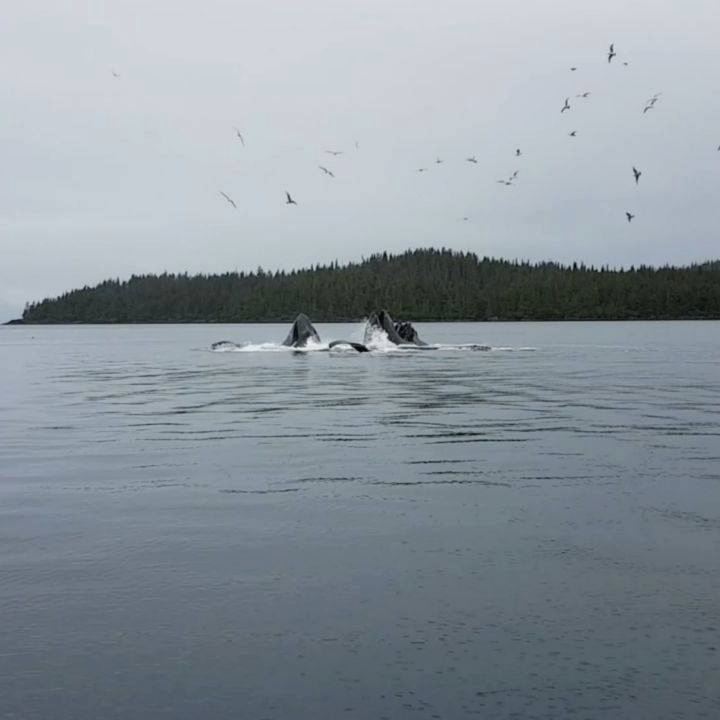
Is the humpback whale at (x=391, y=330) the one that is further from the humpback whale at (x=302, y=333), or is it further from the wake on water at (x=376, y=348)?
the humpback whale at (x=302, y=333)

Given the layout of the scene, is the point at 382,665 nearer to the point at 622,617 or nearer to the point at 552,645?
the point at 552,645

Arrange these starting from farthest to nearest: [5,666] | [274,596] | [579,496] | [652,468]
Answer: [652,468] < [579,496] < [274,596] < [5,666]

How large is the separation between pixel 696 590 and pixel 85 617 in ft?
Answer: 17.4

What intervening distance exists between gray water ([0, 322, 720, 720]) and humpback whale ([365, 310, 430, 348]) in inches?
1688

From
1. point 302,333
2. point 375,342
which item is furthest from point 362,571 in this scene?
point 302,333

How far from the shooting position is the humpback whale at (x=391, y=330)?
210 feet

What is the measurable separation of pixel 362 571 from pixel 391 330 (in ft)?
180

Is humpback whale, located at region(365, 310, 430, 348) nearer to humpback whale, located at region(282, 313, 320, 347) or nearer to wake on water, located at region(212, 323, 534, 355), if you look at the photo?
wake on water, located at region(212, 323, 534, 355)

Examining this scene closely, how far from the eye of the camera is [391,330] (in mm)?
63969

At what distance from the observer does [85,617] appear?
309 inches

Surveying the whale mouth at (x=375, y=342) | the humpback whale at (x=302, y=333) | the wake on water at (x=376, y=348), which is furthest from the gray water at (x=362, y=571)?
the humpback whale at (x=302, y=333)

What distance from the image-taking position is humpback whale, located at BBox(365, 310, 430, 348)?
64.1 m

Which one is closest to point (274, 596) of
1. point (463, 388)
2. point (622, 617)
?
point (622, 617)

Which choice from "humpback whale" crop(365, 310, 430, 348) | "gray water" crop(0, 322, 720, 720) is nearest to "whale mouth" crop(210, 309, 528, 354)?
"humpback whale" crop(365, 310, 430, 348)
